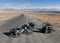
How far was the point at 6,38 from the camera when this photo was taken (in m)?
32.0

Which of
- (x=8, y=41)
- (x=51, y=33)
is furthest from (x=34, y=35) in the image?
(x=8, y=41)

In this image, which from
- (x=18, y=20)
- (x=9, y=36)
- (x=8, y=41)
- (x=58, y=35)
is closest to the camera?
(x=8, y=41)

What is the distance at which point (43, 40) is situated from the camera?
3161cm

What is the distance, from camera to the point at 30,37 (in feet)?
109

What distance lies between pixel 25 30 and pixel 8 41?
6223 millimetres

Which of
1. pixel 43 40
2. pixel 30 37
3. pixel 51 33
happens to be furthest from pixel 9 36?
pixel 51 33

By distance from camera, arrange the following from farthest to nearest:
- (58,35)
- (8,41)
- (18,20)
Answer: (18,20)
(58,35)
(8,41)

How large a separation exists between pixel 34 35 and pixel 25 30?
2301mm

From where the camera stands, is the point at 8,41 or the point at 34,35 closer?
the point at 8,41

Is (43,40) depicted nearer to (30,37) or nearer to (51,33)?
(30,37)

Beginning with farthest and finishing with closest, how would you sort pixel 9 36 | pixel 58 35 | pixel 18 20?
pixel 18 20, pixel 58 35, pixel 9 36

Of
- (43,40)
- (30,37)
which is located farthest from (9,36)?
(43,40)

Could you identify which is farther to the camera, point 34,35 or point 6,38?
point 34,35

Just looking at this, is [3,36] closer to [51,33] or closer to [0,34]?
[0,34]
